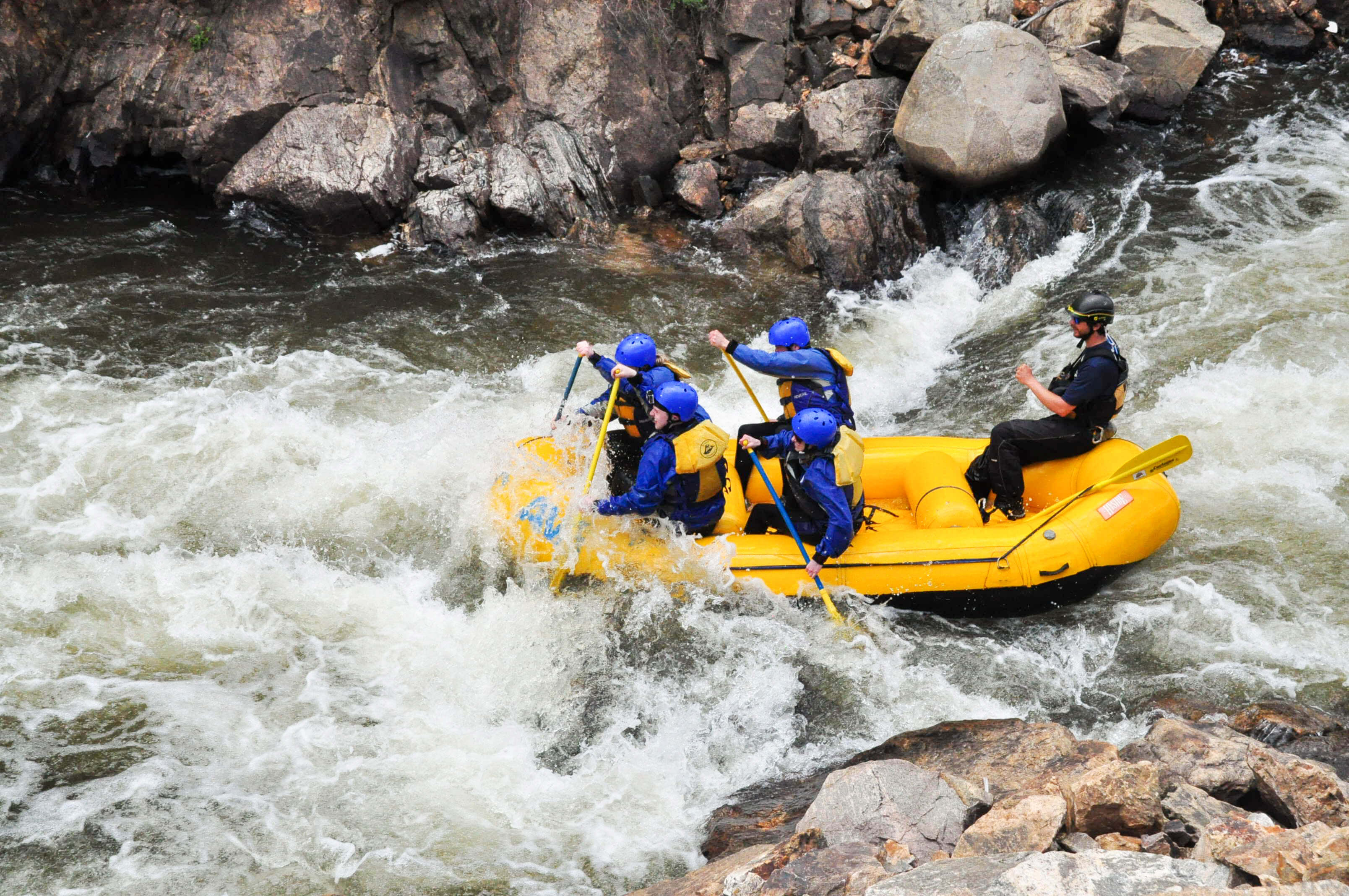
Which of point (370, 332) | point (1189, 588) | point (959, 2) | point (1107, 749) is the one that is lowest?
point (1189, 588)

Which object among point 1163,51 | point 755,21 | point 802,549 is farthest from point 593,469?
point 1163,51

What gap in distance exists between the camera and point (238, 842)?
14.6 feet

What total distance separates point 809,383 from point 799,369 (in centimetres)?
14

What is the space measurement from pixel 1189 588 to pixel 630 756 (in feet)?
11.4

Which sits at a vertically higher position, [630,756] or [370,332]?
[370,332]

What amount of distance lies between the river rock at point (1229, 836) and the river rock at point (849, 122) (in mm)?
8090

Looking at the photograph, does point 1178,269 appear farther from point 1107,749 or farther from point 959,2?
point 1107,749

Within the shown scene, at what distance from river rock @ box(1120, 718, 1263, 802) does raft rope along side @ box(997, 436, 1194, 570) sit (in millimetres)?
1494

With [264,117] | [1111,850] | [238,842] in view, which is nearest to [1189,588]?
[1111,850]

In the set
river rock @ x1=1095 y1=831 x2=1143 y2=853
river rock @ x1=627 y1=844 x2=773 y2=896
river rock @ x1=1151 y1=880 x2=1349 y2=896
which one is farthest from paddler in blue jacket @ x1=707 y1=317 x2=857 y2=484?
river rock @ x1=1151 y1=880 x2=1349 y2=896

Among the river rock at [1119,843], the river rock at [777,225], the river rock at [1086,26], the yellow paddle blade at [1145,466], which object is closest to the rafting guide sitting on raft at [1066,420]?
the yellow paddle blade at [1145,466]

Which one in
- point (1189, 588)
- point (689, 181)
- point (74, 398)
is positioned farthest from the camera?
point (689, 181)

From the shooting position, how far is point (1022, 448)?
6277 mm

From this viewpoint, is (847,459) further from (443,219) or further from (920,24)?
(920,24)
